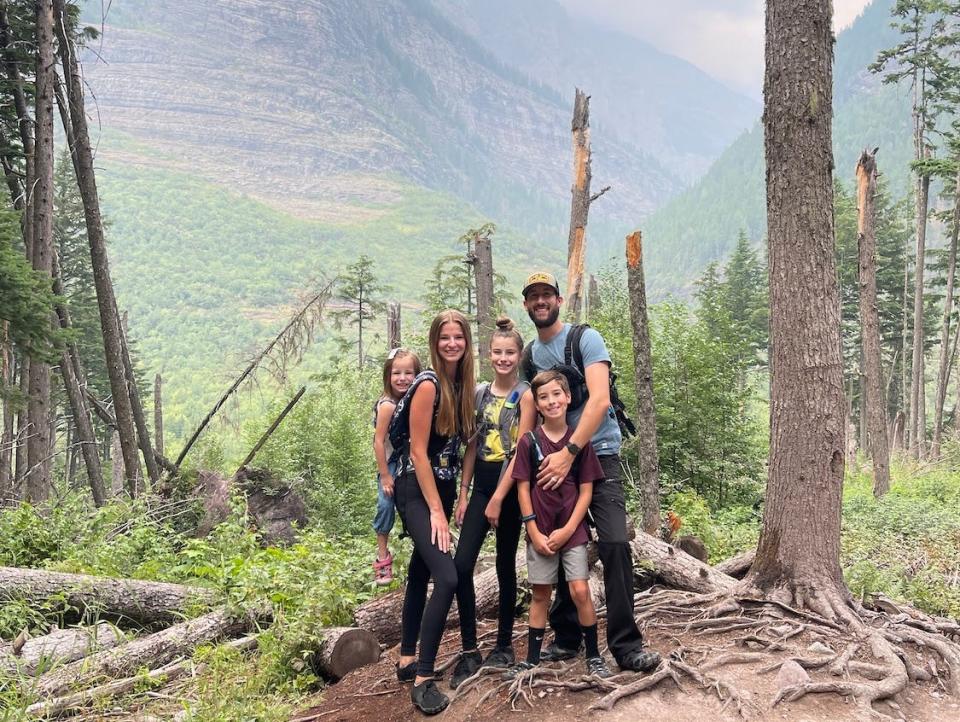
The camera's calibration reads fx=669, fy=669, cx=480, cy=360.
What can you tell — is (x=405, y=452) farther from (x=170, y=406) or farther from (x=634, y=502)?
(x=170, y=406)

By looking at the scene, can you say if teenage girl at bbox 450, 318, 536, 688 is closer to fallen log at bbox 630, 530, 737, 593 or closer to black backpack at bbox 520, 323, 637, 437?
black backpack at bbox 520, 323, 637, 437

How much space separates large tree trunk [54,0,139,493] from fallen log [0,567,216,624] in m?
5.18

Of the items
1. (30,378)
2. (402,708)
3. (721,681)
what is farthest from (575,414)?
(30,378)

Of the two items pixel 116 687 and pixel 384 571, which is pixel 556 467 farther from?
pixel 116 687

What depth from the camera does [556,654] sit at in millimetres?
4250

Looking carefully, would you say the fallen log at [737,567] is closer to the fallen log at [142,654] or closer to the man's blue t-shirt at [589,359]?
the man's blue t-shirt at [589,359]

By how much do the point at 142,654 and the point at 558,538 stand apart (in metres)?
3.47

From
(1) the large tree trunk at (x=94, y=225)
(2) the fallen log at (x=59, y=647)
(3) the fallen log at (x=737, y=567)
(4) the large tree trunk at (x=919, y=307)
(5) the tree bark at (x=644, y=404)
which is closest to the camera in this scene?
(2) the fallen log at (x=59, y=647)

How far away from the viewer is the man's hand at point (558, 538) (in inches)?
154

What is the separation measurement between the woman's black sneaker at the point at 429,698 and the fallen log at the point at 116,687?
1967 millimetres

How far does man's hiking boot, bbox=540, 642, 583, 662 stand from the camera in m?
4.23

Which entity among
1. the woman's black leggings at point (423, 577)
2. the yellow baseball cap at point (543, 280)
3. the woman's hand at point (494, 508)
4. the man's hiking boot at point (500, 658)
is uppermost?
the yellow baseball cap at point (543, 280)

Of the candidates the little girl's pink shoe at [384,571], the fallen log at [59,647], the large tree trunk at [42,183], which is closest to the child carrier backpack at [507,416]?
the little girl's pink shoe at [384,571]

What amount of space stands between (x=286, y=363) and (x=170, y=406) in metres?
39.1
